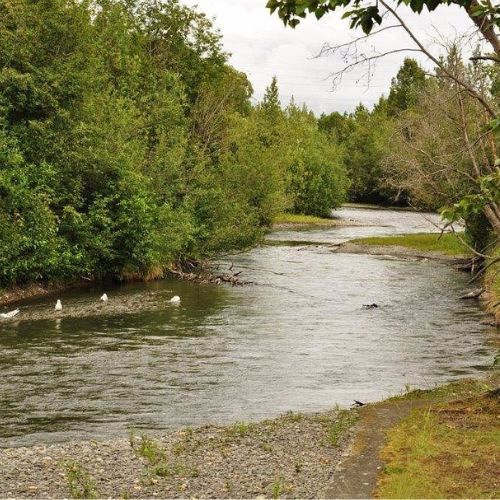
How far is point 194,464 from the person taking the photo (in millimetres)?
14227

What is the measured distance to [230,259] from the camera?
5966 cm

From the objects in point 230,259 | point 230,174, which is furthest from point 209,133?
point 230,259

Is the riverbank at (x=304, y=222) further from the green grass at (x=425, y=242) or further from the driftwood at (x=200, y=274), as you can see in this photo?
the driftwood at (x=200, y=274)

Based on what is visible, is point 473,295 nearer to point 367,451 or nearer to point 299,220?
point 367,451

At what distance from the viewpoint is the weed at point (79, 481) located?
12352 mm

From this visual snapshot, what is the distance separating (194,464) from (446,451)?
4606 millimetres

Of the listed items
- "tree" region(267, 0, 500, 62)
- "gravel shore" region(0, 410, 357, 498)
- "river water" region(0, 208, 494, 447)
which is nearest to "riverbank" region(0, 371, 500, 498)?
"gravel shore" region(0, 410, 357, 498)

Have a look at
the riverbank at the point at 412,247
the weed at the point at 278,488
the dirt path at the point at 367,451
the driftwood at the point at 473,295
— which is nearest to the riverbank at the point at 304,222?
the riverbank at the point at 412,247

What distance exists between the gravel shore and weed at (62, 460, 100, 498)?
2cm

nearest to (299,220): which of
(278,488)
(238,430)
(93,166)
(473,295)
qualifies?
(93,166)

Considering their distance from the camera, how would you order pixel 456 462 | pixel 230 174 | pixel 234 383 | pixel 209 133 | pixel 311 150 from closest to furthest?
pixel 456 462
pixel 234 383
pixel 230 174
pixel 209 133
pixel 311 150

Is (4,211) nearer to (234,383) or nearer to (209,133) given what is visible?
(234,383)

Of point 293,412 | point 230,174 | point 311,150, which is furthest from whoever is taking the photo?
point 311,150

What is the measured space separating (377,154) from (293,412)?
126 metres
